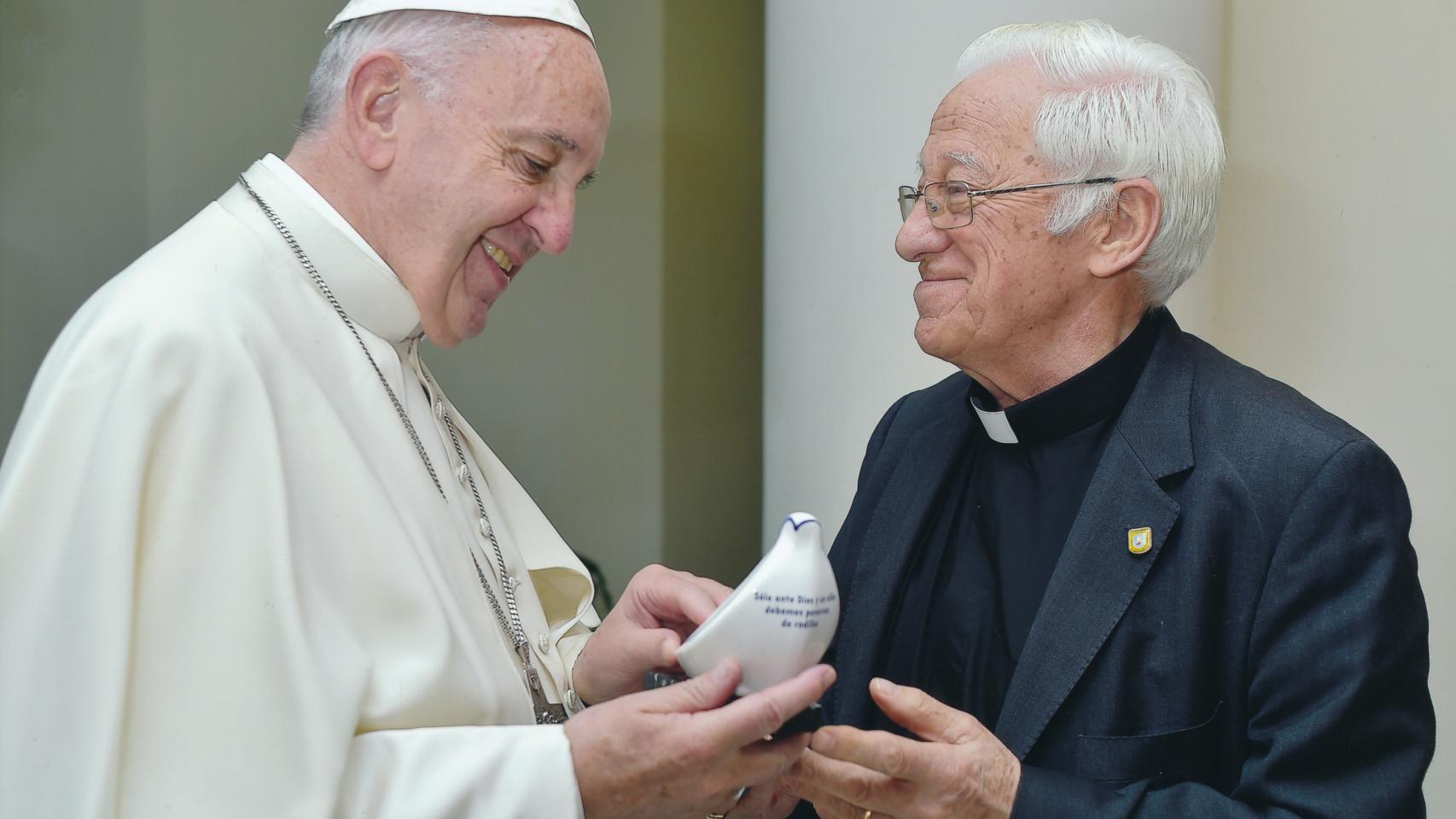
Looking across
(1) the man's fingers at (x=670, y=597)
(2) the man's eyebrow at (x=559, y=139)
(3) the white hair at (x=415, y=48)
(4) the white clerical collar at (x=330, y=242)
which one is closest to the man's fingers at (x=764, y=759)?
(1) the man's fingers at (x=670, y=597)

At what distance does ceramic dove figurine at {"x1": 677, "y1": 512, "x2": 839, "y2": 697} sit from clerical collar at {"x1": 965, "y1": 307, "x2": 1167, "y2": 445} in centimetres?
80

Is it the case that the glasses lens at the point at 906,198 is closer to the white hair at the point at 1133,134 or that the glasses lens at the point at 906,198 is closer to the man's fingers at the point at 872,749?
the white hair at the point at 1133,134

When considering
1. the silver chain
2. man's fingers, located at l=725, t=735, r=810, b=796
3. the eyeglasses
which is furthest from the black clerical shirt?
the silver chain

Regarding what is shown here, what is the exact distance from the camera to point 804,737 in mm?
1816

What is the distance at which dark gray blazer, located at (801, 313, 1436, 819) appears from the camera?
186 centimetres

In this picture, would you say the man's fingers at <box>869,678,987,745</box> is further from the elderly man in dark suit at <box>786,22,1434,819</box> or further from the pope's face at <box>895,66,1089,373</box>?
the pope's face at <box>895,66,1089,373</box>

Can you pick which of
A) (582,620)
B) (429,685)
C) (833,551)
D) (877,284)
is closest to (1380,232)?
(877,284)

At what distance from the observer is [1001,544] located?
238 cm

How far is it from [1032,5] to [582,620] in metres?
1.96

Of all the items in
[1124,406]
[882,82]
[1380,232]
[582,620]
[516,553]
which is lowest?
[582,620]

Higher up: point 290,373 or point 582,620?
point 290,373

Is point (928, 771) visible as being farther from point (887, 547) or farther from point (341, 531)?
point (341, 531)

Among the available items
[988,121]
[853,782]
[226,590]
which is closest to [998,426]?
[988,121]

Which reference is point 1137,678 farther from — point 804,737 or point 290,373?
point 290,373
